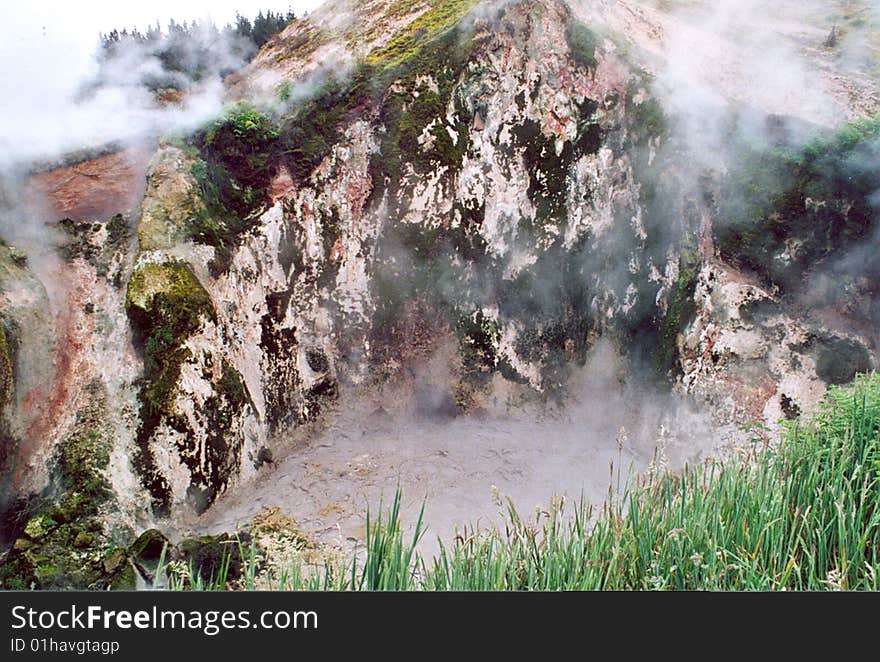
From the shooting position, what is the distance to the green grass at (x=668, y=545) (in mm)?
2482

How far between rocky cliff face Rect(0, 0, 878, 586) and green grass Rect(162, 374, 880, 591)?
0.90m

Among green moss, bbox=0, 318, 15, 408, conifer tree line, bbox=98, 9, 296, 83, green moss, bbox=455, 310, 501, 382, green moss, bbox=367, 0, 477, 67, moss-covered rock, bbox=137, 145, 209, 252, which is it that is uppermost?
green moss, bbox=367, 0, 477, 67

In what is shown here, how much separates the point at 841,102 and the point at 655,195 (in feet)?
4.25

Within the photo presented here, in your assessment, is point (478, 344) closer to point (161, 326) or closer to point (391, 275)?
point (391, 275)

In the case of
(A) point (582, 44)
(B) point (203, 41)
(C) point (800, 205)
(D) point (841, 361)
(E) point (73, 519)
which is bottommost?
(E) point (73, 519)

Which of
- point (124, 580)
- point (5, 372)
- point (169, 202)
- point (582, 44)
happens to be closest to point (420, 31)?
point (582, 44)

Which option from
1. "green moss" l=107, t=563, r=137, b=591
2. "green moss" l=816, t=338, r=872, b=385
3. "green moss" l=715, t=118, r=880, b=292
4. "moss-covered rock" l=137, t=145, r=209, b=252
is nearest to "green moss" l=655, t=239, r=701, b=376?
"green moss" l=715, t=118, r=880, b=292

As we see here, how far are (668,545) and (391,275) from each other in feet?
7.18

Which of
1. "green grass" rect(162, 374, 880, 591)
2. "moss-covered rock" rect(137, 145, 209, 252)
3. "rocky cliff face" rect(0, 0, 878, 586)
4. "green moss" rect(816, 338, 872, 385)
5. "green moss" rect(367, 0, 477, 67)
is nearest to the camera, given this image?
"green grass" rect(162, 374, 880, 591)

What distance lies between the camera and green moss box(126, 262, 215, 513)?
3.16 m

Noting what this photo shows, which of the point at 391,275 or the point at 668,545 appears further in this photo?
the point at 391,275

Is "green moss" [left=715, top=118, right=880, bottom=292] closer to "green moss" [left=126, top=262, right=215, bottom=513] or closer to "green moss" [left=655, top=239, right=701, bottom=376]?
"green moss" [left=655, top=239, right=701, bottom=376]

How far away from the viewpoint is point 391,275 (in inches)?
155
